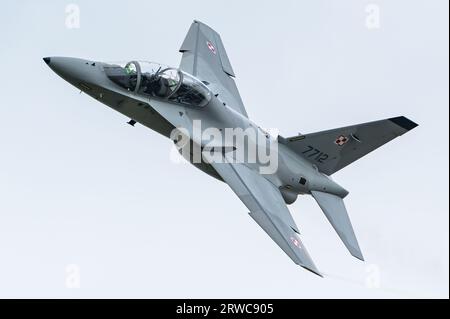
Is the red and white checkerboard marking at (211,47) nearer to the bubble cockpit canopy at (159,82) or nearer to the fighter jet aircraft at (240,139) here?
the fighter jet aircraft at (240,139)

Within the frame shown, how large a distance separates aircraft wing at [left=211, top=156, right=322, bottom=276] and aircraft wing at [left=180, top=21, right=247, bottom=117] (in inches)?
164

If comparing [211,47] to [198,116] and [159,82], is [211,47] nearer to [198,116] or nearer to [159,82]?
[198,116]

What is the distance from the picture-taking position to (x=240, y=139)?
29297mm

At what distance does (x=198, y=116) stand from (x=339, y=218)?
626 centimetres

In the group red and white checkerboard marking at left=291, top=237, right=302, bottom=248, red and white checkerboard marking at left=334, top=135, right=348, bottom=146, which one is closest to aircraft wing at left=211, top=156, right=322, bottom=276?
red and white checkerboard marking at left=291, top=237, right=302, bottom=248

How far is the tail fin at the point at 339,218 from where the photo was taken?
29.6 metres

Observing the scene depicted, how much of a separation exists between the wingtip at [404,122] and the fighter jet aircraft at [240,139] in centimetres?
4

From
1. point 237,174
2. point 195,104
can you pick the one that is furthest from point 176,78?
point 237,174

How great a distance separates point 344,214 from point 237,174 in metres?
4.72

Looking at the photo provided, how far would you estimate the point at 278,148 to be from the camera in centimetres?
3034

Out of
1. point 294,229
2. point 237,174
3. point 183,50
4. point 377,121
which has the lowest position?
point 294,229

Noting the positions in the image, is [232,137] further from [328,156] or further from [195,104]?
[328,156]

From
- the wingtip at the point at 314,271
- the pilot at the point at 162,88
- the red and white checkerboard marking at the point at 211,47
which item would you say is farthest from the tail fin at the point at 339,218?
the red and white checkerboard marking at the point at 211,47

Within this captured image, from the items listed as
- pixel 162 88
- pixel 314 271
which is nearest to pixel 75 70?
pixel 162 88
